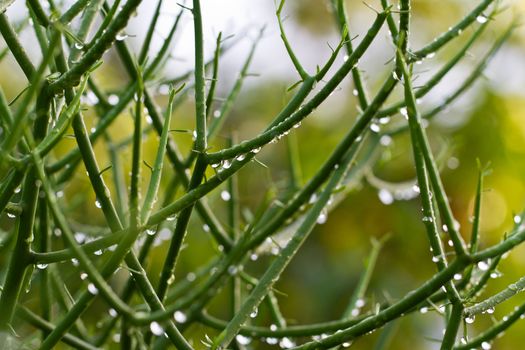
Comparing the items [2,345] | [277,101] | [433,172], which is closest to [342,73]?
[433,172]

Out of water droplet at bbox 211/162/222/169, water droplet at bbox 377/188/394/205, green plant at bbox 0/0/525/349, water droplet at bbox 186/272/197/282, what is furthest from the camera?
water droplet at bbox 377/188/394/205

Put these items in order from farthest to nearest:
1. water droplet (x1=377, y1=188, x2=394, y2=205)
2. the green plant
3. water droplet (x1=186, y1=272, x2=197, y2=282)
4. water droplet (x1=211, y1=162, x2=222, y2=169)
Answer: water droplet (x1=377, y1=188, x2=394, y2=205) < water droplet (x1=186, y1=272, x2=197, y2=282) < water droplet (x1=211, y1=162, x2=222, y2=169) < the green plant

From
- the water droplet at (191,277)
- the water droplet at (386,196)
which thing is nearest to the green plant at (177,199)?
the water droplet at (191,277)

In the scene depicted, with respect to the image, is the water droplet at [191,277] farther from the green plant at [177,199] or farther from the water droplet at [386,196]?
the water droplet at [386,196]

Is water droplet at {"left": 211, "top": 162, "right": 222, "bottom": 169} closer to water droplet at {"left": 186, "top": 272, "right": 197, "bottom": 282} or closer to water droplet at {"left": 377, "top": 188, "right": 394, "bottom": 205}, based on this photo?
water droplet at {"left": 186, "top": 272, "right": 197, "bottom": 282}

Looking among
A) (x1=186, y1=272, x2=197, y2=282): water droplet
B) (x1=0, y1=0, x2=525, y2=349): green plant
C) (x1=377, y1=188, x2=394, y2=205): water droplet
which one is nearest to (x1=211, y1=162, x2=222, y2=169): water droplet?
(x1=0, y1=0, x2=525, y2=349): green plant

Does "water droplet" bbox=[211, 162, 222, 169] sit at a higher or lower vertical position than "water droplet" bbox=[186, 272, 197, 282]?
lower

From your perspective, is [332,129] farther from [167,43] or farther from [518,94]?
[167,43]

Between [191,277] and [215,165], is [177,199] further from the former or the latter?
[191,277]

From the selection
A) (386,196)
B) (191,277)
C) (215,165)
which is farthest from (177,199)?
(386,196)

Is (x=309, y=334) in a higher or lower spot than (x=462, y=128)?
lower

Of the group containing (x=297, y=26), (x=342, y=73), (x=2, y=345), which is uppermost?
(x=297, y=26)
